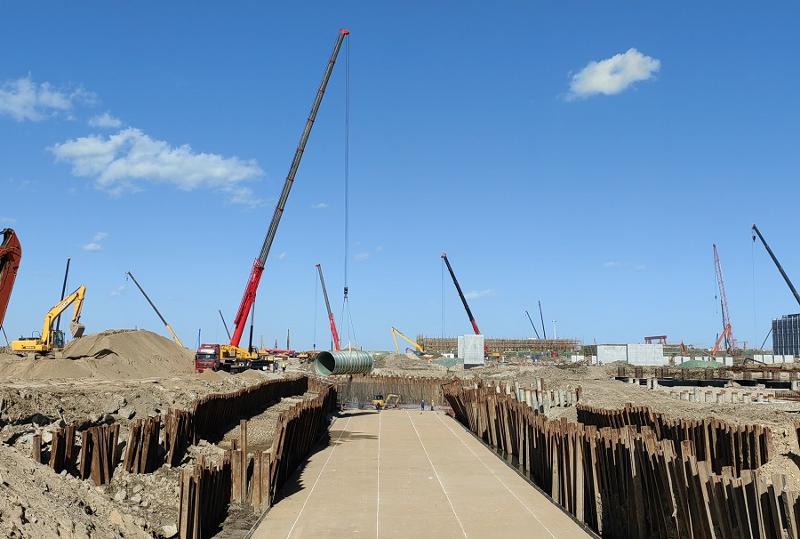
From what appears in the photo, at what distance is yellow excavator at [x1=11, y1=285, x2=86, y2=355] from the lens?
4822 cm

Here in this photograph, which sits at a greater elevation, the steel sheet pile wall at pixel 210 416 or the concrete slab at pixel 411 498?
the steel sheet pile wall at pixel 210 416

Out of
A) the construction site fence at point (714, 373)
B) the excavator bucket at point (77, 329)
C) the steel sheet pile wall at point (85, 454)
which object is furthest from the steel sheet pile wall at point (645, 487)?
the construction site fence at point (714, 373)

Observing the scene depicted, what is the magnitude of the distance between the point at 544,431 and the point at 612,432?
2873 millimetres

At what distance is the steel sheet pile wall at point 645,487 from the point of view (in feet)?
25.6

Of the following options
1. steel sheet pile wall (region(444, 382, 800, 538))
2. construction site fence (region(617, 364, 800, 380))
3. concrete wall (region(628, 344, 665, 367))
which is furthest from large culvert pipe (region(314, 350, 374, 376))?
concrete wall (region(628, 344, 665, 367))

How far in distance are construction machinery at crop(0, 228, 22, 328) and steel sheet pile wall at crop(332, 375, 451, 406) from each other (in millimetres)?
19331

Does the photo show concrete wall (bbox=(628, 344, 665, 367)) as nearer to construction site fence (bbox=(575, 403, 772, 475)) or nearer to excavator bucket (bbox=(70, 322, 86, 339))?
excavator bucket (bbox=(70, 322, 86, 339))

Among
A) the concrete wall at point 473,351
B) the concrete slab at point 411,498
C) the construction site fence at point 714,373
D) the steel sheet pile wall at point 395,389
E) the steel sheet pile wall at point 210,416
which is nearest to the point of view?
the concrete slab at point 411,498

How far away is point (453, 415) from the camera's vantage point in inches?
1410

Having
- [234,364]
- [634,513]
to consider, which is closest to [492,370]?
[234,364]

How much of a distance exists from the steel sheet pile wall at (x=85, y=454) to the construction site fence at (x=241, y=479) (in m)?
2.26

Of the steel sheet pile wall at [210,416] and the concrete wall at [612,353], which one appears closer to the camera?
the steel sheet pile wall at [210,416]

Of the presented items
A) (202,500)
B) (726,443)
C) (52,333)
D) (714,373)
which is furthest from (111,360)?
(714,373)

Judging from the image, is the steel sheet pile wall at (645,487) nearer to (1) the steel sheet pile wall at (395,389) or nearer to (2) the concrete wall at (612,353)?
(1) the steel sheet pile wall at (395,389)
